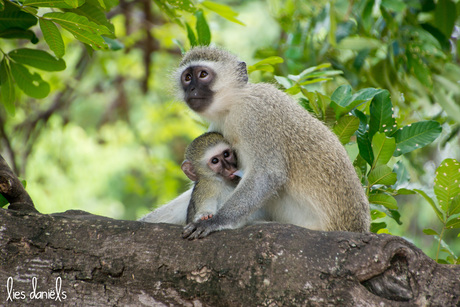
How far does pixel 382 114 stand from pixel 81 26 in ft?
6.79

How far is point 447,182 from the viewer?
3.09 meters

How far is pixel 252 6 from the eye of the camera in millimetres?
11625

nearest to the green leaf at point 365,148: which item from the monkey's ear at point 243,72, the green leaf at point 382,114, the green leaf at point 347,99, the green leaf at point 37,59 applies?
the green leaf at point 382,114

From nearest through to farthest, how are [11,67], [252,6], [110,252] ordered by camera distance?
[110,252]
[11,67]
[252,6]

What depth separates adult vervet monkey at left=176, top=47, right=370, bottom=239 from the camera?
3418 millimetres

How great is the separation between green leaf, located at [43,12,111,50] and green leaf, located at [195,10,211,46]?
64.5 inches

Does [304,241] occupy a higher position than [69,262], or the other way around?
[304,241]

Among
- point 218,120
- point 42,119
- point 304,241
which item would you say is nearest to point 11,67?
point 218,120

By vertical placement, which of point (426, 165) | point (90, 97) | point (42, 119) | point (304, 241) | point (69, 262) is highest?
point (304, 241)

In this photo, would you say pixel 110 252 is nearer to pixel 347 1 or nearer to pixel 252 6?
pixel 347 1

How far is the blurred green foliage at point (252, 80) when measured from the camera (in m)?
3.45

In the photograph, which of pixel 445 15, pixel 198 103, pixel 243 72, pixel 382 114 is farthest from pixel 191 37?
pixel 445 15

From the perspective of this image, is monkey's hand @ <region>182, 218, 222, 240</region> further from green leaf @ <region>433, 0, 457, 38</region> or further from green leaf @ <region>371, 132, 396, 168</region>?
green leaf @ <region>433, 0, 457, 38</region>

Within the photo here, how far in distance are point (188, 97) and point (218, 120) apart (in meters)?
0.31
